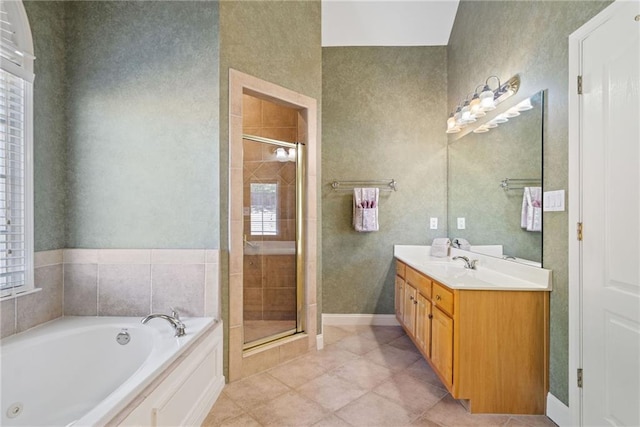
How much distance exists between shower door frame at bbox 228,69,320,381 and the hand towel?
1293 millimetres

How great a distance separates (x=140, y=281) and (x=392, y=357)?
206cm

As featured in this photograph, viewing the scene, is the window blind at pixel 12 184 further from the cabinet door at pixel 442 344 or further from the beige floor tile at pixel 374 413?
the cabinet door at pixel 442 344

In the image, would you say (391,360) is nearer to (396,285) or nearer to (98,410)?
(396,285)

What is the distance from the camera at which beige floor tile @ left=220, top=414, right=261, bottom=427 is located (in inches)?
68.7

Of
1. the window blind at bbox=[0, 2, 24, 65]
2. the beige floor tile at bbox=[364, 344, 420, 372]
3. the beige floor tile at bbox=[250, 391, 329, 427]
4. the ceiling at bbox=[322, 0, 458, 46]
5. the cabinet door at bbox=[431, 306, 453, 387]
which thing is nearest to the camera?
the window blind at bbox=[0, 2, 24, 65]

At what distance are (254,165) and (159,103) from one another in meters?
0.85

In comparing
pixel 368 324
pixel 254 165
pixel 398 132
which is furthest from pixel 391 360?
pixel 398 132

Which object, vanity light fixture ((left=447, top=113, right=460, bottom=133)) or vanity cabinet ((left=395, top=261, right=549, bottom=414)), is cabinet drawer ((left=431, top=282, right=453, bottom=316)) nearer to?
vanity cabinet ((left=395, top=261, right=549, bottom=414))

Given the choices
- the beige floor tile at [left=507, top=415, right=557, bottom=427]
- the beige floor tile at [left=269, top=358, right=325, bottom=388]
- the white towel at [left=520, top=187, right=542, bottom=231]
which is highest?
the white towel at [left=520, top=187, right=542, bottom=231]

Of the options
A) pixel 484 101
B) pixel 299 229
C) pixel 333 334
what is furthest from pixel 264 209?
pixel 484 101

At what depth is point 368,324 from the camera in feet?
11.1

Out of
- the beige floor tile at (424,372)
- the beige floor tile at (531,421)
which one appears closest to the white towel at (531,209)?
the beige floor tile at (531,421)

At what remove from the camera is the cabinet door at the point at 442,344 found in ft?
6.17

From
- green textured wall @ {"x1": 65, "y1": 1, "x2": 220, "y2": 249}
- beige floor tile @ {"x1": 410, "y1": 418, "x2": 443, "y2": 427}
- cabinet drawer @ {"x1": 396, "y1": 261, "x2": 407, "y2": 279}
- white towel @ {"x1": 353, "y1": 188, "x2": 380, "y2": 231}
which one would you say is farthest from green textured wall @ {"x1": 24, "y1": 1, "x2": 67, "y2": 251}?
cabinet drawer @ {"x1": 396, "y1": 261, "x2": 407, "y2": 279}
